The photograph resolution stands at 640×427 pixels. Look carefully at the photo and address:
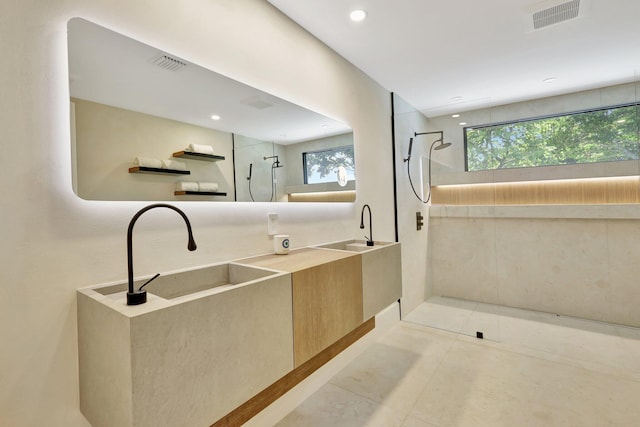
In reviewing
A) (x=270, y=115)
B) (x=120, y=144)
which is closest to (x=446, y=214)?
(x=270, y=115)

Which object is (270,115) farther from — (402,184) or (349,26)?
(402,184)

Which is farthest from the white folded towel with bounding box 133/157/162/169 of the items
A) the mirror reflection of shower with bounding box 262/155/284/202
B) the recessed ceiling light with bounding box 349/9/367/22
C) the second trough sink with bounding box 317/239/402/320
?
the recessed ceiling light with bounding box 349/9/367/22

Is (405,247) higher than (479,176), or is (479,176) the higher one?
(479,176)

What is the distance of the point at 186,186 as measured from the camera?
1.56 metres

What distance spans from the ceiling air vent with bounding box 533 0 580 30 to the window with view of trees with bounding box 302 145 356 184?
1.68m

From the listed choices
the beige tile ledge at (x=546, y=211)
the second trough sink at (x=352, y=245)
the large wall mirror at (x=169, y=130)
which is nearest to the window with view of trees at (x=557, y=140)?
the beige tile ledge at (x=546, y=211)

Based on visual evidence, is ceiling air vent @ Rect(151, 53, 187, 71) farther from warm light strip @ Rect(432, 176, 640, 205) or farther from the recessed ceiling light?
warm light strip @ Rect(432, 176, 640, 205)

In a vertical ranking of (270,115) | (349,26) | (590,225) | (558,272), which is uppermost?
(349,26)

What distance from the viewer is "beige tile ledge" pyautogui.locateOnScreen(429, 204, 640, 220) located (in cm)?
325

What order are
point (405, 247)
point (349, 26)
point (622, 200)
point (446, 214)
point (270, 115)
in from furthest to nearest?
point (446, 214), point (405, 247), point (622, 200), point (349, 26), point (270, 115)

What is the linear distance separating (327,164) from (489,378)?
214 cm

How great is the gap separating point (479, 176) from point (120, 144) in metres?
3.54

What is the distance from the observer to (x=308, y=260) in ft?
5.77

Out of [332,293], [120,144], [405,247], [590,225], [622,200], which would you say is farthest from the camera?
[405,247]
